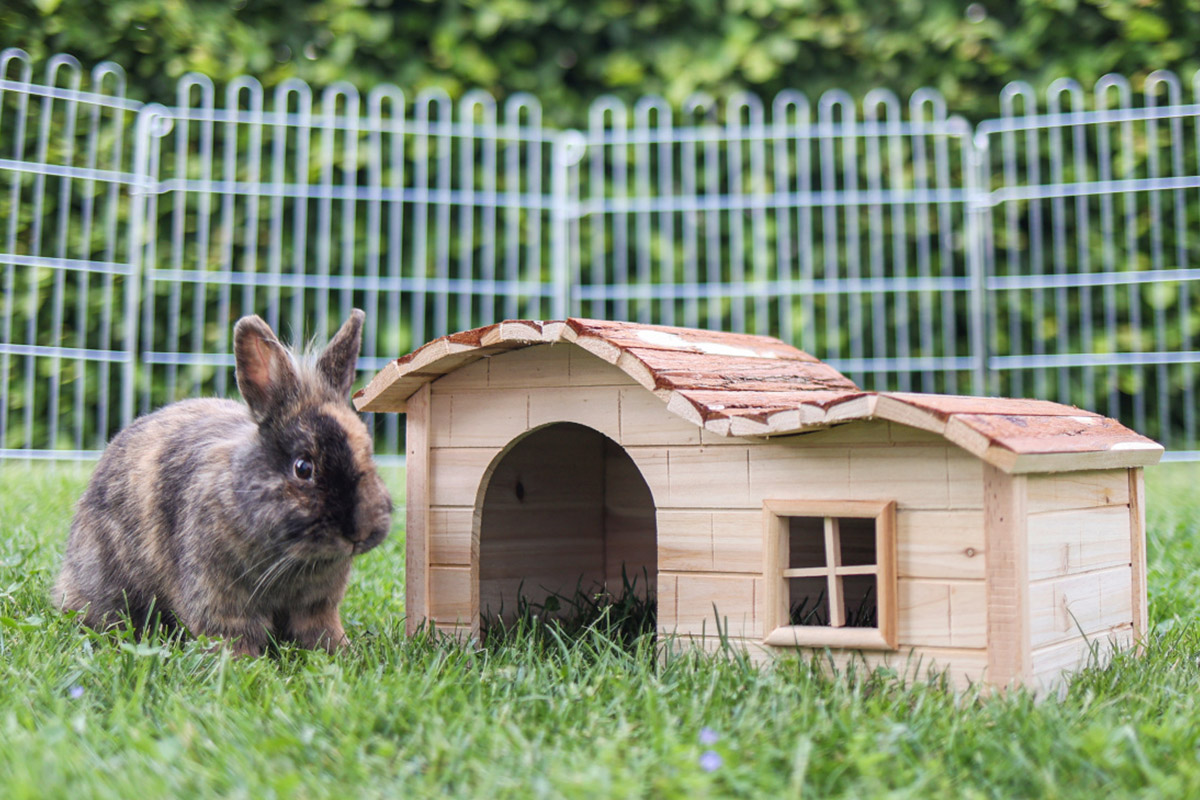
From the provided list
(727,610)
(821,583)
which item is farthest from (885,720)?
(821,583)

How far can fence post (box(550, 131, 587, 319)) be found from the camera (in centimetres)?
614

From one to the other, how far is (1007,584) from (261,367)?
1.63m

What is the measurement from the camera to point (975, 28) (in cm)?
656

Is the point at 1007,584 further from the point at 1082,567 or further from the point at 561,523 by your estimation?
the point at 561,523

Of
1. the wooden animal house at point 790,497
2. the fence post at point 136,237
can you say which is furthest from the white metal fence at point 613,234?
the wooden animal house at point 790,497

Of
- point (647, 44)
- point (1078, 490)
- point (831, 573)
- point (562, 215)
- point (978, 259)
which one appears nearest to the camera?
point (831, 573)

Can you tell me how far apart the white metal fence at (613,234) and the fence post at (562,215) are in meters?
0.02

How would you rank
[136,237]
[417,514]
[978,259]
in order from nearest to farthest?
[417,514]
[136,237]
[978,259]

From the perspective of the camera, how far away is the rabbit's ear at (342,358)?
2.73 meters

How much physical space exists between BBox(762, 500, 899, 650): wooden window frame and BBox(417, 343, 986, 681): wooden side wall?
24mm

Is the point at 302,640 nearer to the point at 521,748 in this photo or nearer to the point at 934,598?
the point at 521,748

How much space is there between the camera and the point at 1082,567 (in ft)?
8.34

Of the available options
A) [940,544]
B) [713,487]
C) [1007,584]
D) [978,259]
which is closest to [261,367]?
[713,487]

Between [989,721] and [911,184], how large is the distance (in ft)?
16.2
